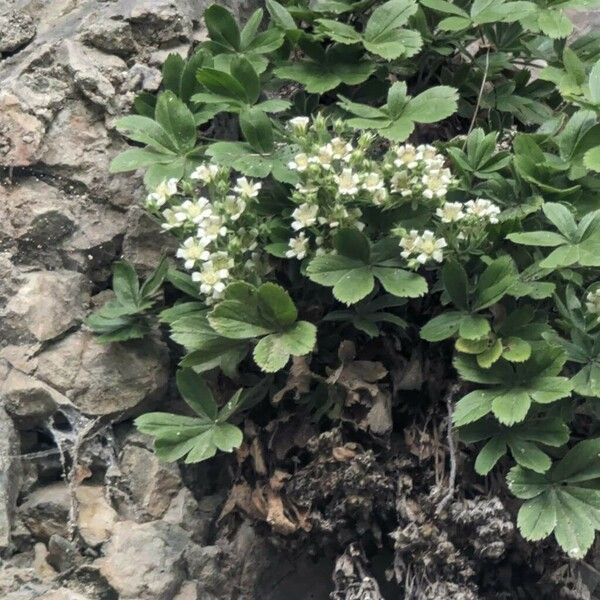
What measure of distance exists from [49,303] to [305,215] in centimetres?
70

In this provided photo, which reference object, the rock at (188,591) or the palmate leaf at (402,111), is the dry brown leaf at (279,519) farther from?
the palmate leaf at (402,111)

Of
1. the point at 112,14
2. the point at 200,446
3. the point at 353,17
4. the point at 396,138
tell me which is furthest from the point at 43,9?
the point at 200,446

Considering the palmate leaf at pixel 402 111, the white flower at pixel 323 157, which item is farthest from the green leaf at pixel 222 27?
the white flower at pixel 323 157

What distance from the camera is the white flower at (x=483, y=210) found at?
2055mm

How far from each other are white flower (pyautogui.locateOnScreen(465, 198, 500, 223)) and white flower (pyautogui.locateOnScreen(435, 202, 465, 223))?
0.07 feet

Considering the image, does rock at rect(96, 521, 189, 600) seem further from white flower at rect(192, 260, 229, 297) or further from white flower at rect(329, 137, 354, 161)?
white flower at rect(329, 137, 354, 161)

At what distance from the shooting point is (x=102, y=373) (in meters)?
2.31

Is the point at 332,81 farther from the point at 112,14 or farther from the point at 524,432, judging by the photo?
the point at 524,432

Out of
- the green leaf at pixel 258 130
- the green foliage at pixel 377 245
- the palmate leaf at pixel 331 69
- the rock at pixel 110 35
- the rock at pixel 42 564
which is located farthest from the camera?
the rock at pixel 110 35

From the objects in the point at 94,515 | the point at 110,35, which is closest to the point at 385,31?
the point at 110,35

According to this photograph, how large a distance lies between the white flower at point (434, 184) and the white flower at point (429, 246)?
0.08 meters

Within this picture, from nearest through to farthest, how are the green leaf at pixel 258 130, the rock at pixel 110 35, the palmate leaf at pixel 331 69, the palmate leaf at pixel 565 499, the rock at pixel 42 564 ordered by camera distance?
the palmate leaf at pixel 565 499, the rock at pixel 42 564, the green leaf at pixel 258 130, the palmate leaf at pixel 331 69, the rock at pixel 110 35

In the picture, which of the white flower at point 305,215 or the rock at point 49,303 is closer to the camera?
the white flower at point 305,215

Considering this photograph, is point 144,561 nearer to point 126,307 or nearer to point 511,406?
point 126,307
